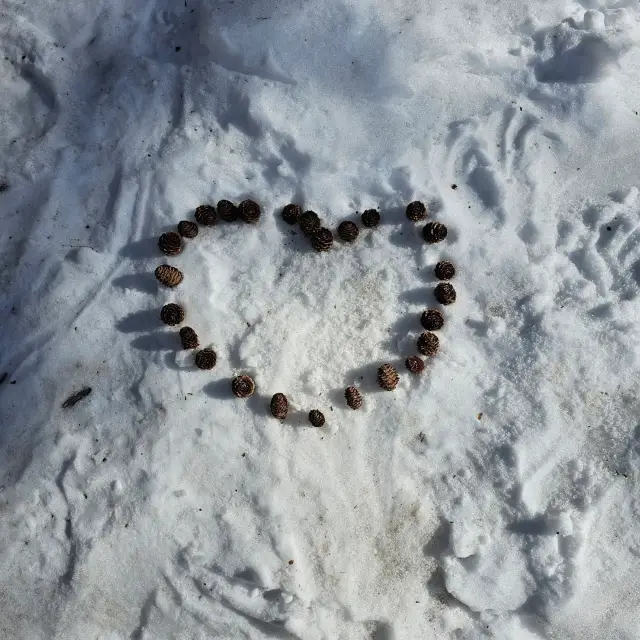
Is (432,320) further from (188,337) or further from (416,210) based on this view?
(188,337)

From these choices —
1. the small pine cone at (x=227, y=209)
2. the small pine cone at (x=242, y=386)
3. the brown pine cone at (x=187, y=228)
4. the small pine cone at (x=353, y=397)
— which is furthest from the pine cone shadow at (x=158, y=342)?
Result: the small pine cone at (x=353, y=397)

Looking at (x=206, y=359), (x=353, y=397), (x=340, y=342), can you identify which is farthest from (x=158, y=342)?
(x=353, y=397)

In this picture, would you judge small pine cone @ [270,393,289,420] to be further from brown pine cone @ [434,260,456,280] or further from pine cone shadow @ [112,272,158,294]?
brown pine cone @ [434,260,456,280]

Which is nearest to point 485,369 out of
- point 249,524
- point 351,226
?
point 351,226

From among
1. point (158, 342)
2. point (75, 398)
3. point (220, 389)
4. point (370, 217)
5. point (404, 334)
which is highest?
point (370, 217)

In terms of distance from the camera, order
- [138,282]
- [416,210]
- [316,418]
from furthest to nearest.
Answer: [138,282], [416,210], [316,418]

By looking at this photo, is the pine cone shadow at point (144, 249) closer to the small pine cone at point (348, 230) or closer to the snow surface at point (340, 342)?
the snow surface at point (340, 342)
